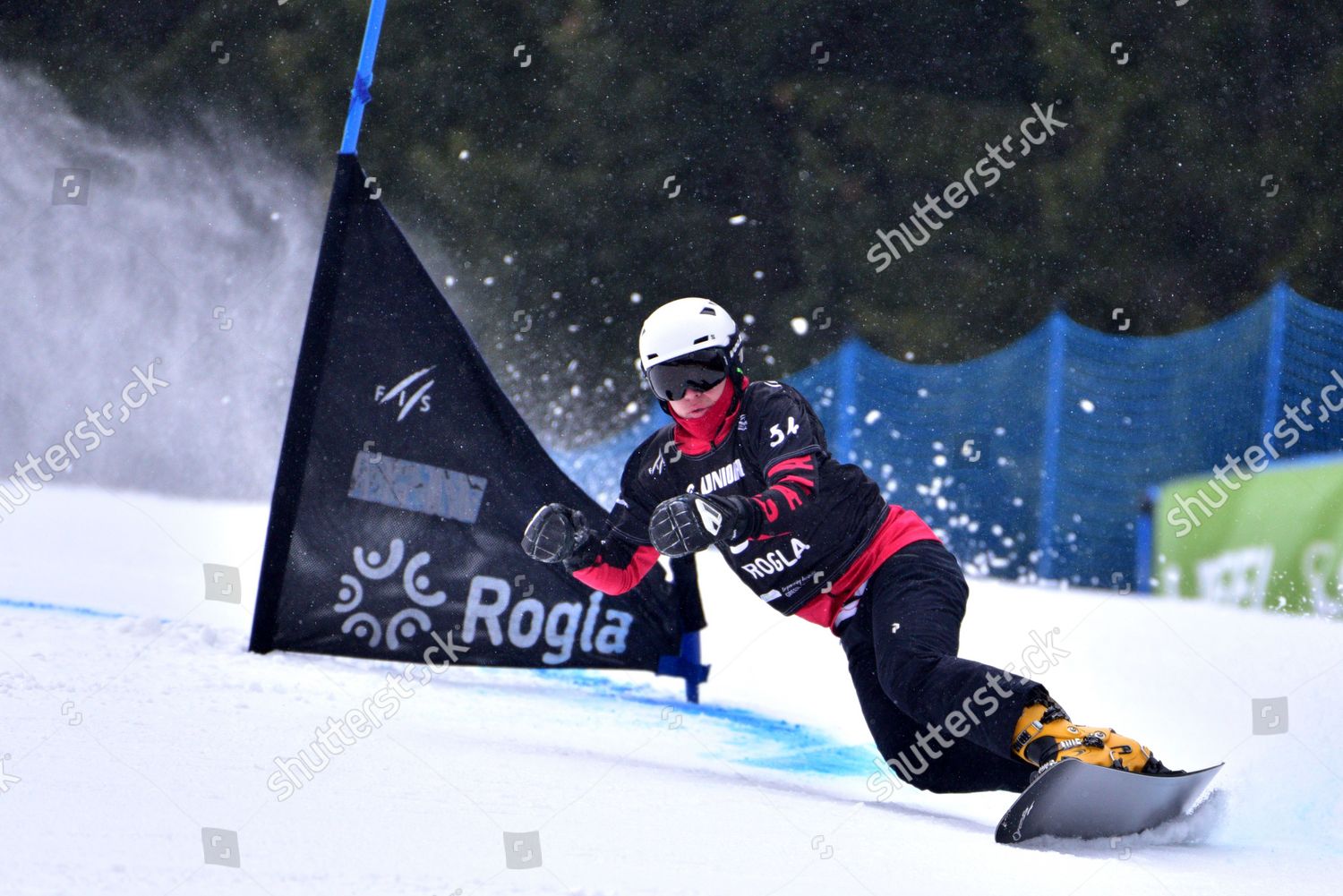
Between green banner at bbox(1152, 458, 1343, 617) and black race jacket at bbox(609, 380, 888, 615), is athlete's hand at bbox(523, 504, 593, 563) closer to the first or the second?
black race jacket at bbox(609, 380, 888, 615)

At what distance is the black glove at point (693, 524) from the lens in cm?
288

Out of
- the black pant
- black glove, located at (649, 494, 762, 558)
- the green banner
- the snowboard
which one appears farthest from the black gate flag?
the green banner

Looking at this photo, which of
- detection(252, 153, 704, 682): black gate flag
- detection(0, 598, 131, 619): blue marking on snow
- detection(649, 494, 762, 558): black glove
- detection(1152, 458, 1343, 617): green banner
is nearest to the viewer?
detection(649, 494, 762, 558): black glove

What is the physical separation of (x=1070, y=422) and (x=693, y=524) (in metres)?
6.42

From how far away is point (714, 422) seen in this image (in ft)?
11.1

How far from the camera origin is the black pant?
274cm

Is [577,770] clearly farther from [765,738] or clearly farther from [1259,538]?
[1259,538]

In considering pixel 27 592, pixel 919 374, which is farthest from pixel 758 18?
pixel 27 592

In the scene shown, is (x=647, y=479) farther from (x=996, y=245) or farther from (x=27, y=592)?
(x=996, y=245)

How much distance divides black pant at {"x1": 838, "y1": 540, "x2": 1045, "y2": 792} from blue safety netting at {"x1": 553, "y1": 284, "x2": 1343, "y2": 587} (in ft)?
15.9

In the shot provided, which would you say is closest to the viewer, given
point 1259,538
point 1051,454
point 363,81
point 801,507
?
point 801,507

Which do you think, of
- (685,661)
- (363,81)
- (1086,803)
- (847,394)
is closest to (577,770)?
(1086,803)

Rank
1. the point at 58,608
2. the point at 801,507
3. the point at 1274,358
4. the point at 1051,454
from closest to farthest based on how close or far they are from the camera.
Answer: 1. the point at 801,507
2. the point at 58,608
3. the point at 1274,358
4. the point at 1051,454

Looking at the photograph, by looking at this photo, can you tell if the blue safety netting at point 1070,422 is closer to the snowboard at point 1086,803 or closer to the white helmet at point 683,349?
the white helmet at point 683,349
